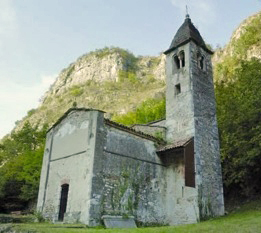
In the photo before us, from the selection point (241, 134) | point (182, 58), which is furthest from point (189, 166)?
point (182, 58)

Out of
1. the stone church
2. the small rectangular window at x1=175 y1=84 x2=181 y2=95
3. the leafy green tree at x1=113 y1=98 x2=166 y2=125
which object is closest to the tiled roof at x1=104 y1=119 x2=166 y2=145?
the stone church

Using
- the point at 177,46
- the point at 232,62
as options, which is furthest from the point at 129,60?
the point at 177,46

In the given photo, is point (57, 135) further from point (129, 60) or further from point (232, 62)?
point (129, 60)

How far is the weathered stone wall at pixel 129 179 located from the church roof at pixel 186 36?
7260 mm

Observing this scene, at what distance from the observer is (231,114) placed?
20.1 m

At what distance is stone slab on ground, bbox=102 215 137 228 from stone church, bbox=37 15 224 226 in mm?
163

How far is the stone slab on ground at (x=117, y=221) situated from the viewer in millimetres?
13570

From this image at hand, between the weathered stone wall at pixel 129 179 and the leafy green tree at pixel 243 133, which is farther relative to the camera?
the leafy green tree at pixel 243 133

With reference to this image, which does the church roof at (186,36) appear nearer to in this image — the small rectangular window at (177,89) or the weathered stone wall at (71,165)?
the small rectangular window at (177,89)

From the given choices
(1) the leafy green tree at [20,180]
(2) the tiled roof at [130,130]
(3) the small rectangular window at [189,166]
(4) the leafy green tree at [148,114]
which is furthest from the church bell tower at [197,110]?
(4) the leafy green tree at [148,114]

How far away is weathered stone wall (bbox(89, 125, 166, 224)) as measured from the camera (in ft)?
47.2

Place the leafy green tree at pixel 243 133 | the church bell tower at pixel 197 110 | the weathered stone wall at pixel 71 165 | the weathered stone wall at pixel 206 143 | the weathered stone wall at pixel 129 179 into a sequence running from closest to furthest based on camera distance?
the weathered stone wall at pixel 71 165
the weathered stone wall at pixel 129 179
the weathered stone wall at pixel 206 143
the church bell tower at pixel 197 110
the leafy green tree at pixel 243 133

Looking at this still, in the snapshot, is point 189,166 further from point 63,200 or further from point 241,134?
point 63,200

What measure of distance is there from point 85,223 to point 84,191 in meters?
1.49
